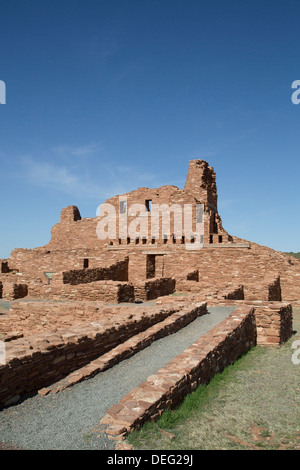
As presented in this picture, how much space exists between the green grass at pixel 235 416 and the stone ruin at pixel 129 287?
0.33 meters

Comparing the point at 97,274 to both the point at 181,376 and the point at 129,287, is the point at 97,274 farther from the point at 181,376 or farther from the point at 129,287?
the point at 181,376

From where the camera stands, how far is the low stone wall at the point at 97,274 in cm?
1817

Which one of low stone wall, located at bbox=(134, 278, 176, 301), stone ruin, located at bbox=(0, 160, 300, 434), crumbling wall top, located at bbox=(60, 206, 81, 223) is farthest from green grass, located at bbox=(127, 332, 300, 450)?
crumbling wall top, located at bbox=(60, 206, 81, 223)

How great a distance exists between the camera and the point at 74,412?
520 cm

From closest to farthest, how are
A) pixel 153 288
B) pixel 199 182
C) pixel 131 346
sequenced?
pixel 131 346 < pixel 153 288 < pixel 199 182

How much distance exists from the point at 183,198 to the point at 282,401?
22.9 m

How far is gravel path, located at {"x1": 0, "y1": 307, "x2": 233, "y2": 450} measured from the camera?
4383 mm

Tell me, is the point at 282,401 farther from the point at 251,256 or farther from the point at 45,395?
the point at 251,256

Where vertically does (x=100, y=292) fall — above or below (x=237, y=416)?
above

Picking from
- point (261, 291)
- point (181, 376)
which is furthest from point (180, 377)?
point (261, 291)

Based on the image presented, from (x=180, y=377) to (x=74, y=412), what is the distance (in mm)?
1771

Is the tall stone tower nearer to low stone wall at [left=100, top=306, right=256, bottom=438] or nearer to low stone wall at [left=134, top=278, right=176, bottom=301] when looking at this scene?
low stone wall at [left=134, top=278, right=176, bottom=301]

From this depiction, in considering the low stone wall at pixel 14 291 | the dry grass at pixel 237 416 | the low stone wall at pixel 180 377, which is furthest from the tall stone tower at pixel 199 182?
the dry grass at pixel 237 416

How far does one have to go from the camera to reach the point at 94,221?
3366 cm
